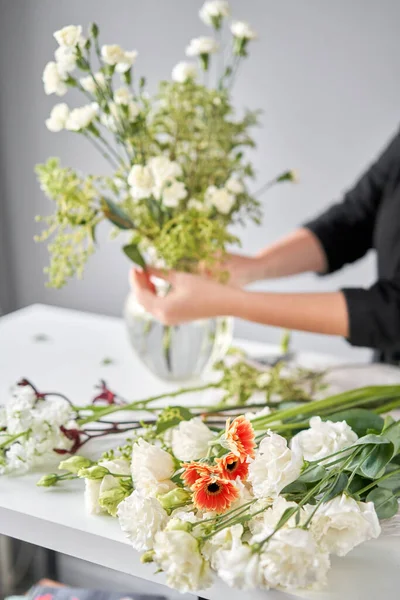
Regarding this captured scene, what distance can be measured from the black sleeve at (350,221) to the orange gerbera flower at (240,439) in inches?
47.8

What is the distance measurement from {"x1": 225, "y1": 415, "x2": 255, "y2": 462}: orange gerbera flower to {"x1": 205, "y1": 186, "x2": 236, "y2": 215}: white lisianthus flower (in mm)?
620

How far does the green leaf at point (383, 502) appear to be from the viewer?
759mm

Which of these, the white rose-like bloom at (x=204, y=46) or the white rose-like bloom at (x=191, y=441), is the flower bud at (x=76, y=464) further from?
the white rose-like bloom at (x=204, y=46)

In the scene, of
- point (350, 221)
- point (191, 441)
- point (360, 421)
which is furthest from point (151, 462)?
point (350, 221)

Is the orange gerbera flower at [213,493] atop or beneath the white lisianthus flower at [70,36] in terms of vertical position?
beneath

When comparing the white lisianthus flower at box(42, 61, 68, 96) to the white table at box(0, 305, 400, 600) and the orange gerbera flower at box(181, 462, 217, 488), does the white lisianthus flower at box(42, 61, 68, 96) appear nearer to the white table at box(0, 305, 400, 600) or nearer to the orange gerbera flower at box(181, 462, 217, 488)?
the white table at box(0, 305, 400, 600)

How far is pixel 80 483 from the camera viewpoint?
93cm

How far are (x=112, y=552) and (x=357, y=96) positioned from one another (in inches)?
96.9

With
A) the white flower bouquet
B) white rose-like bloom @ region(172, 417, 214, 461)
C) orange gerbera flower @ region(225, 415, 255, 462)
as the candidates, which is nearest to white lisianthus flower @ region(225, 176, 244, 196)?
the white flower bouquet

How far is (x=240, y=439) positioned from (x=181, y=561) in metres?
0.13

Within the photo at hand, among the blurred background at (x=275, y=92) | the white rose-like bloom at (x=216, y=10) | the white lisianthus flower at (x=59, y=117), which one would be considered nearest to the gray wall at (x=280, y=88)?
the blurred background at (x=275, y=92)

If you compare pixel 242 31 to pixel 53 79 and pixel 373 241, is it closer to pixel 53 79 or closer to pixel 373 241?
pixel 53 79

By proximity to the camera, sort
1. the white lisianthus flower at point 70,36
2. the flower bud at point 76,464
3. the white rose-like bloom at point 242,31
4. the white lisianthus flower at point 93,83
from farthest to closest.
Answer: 1. the white rose-like bloom at point 242,31
2. the white lisianthus flower at point 93,83
3. the white lisianthus flower at point 70,36
4. the flower bud at point 76,464

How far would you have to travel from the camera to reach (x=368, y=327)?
1361mm
